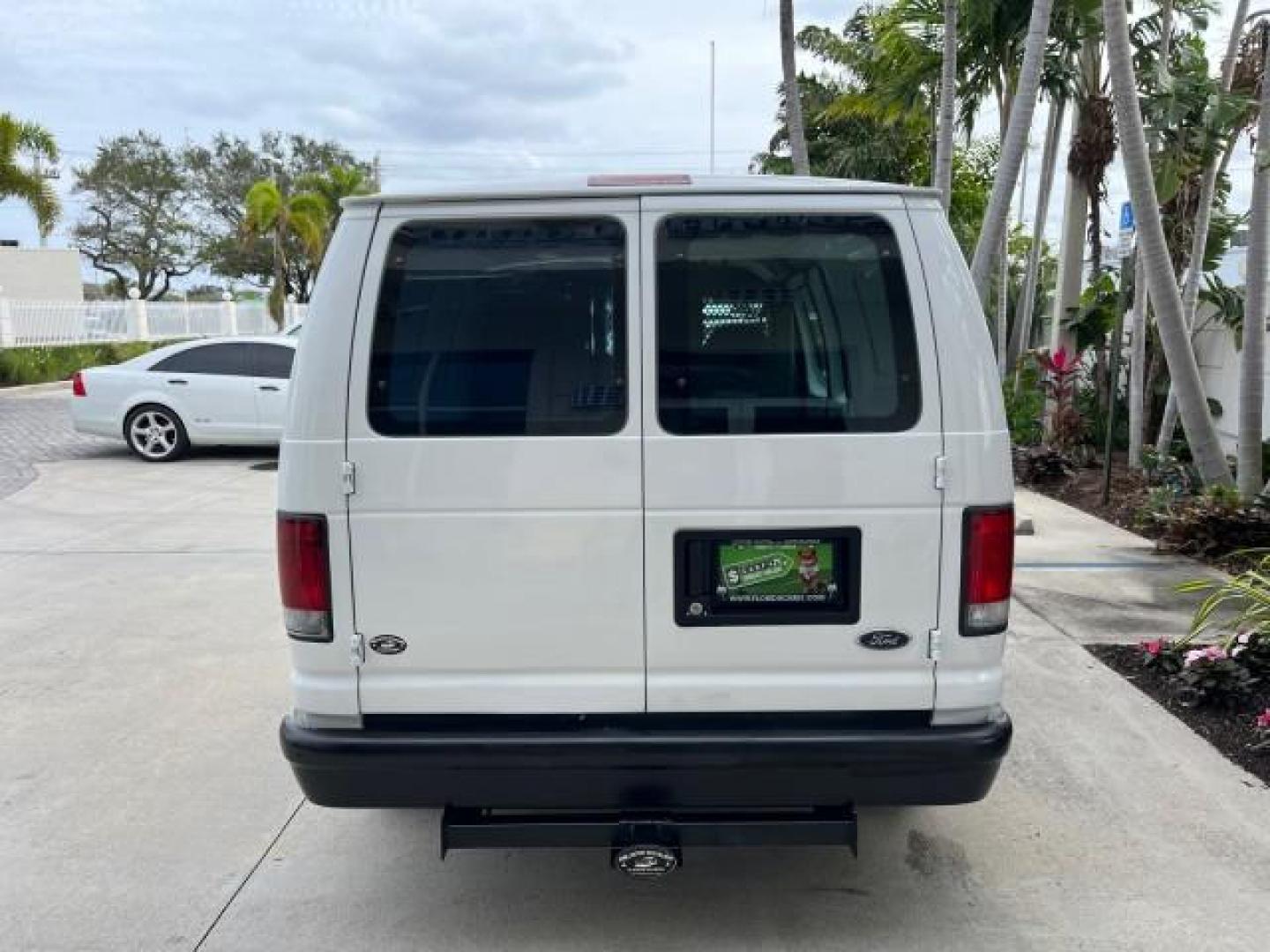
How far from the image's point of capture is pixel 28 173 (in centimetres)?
2031

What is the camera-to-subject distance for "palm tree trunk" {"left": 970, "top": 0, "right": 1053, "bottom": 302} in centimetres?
805

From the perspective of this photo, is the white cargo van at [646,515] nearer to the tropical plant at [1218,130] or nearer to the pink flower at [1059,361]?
the tropical plant at [1218,130]

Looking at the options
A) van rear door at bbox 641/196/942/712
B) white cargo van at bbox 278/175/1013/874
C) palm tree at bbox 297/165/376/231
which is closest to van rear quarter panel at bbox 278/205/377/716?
white cargo van at bbox 278/175/1013/874

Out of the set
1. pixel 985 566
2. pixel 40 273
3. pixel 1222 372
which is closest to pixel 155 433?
pixel 985 566

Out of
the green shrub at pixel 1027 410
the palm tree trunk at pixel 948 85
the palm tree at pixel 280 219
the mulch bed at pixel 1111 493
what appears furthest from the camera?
the palm tree at pixel 280 219

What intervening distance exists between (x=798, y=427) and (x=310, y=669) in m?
1.50

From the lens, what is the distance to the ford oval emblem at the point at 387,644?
9.29ft

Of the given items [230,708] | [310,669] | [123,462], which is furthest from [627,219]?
[123,462]

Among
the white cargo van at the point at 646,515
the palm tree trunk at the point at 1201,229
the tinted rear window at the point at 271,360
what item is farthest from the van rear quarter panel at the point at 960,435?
the tinted rear window at the point at 271,360

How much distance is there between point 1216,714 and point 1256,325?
3.72 m

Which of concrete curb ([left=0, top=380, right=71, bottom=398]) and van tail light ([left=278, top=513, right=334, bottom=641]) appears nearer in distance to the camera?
van tail light ([left=278, top=513, right=334, bottom=641])

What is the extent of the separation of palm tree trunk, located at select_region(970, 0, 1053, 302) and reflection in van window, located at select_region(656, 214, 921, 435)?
5284 millimetres

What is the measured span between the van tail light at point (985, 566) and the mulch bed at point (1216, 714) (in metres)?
2.10

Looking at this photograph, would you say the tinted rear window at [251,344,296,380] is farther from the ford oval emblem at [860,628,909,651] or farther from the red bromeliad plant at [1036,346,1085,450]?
the ford oval emblem at [860,628,909,651]
